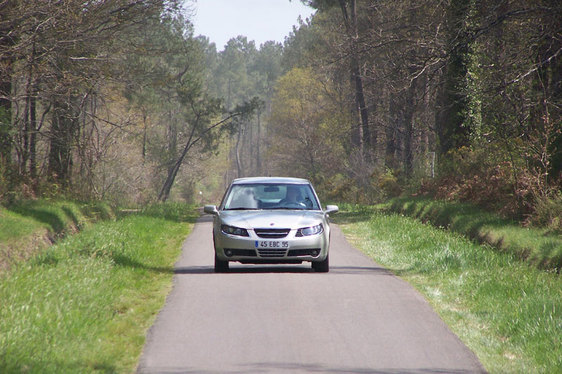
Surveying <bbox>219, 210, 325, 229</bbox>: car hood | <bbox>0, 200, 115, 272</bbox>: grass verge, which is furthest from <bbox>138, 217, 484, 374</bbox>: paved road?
<bbox>0, 200, 115, 272</bbox>: grass verge

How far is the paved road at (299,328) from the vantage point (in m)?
8.05

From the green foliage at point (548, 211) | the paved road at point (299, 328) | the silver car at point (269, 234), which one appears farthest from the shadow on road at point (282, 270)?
the green foliage at point (548, 211)

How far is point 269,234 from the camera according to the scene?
1418 cm

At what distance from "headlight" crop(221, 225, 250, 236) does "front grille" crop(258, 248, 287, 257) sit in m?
0.38

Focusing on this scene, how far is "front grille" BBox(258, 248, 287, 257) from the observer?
1420 cm

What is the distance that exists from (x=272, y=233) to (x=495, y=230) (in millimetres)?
6505

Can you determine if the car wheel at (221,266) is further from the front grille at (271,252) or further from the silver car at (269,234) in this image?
the front grille at (271,252)

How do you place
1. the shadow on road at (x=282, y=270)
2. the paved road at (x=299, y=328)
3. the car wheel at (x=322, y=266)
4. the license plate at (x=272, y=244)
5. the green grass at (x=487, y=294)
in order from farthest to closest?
the shadow on road at (x=282, y=270) < the car wheel at (x=322, y=266) < the license plate at (x=272, y=244) < the green grass at (x=487, y=294) < the paved road at (x=299, y=328)

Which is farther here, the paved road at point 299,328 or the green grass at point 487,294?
the green grass at point 487,294

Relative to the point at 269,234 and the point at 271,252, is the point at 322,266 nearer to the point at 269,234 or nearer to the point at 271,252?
the point at 271,252

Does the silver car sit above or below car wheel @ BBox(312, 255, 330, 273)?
above

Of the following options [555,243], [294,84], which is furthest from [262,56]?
[555,243]

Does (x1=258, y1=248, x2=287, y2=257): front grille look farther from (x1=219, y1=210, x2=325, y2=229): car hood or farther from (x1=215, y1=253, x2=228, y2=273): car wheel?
(x1=215, y1=253, x2=228, y2=273): car wheel

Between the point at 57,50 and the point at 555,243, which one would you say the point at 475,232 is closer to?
the point at 555,243
